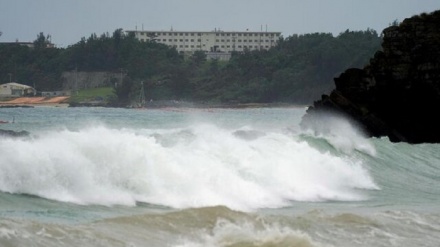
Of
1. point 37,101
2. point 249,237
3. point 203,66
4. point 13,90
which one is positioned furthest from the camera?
point 203,66

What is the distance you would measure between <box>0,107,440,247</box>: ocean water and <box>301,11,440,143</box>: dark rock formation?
4029mm

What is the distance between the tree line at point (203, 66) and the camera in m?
162

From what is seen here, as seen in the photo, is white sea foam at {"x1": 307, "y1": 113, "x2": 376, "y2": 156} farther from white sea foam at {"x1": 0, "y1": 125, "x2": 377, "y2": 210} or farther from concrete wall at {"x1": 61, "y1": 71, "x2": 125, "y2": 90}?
concrete wall at {"x1": 61, "y1": 71, "x2": 125, "y2": 90}

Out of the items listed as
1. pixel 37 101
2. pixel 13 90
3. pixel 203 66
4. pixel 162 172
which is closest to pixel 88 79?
pixel 203 66

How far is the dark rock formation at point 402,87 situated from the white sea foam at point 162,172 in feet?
26.2

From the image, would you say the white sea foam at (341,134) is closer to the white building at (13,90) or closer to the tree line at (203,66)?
the white building at (13,90)

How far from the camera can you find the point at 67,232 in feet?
49.6

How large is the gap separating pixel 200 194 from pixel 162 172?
1.17m

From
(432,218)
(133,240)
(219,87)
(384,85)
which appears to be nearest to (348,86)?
(384,85)

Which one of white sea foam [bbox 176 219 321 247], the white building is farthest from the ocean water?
the white building

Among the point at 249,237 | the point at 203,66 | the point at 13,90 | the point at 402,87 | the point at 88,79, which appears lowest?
the point at 13,90

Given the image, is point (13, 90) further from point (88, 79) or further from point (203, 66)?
point (203, 66)

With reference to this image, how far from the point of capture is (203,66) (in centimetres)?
19300

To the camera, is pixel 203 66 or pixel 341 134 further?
pixel 203 66
